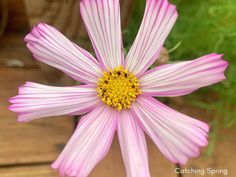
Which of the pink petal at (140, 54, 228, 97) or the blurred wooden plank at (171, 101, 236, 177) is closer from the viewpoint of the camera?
the pink petal at (140, 54, 228, 97)

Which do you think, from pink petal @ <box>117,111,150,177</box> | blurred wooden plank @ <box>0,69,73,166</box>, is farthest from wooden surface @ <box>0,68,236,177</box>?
pink petal @ <box>117,111,150,177</box>

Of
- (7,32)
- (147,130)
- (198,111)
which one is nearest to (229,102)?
(198,111)

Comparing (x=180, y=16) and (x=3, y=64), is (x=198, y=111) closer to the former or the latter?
(x=180, y=16)

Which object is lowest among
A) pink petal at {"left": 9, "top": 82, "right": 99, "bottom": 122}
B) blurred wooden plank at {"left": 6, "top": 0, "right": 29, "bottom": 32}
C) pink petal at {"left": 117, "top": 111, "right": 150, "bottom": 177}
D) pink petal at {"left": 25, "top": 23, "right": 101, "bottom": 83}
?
pink petal at {"left": 117, "top": 111, "right": 150, "bottom": 177}

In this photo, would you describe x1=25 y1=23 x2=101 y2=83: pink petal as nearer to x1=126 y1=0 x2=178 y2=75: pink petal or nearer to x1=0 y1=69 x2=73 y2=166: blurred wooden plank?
x1=126 y1=0 x2=178 y2=75: pink petal

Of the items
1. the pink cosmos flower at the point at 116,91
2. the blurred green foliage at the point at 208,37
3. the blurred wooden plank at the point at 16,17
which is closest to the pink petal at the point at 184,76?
the pink cosmos flower at the point at 116,91

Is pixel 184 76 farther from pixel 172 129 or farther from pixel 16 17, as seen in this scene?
pixel 16 17
